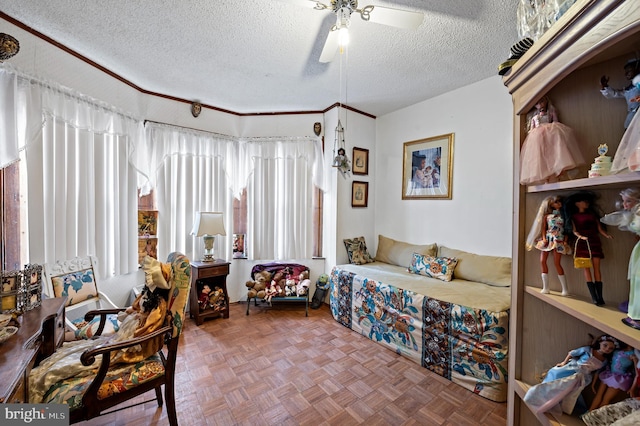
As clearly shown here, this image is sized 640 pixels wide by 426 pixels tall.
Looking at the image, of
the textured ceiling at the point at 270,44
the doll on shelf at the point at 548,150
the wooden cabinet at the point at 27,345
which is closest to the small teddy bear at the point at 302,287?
the wooden cabinet at the point at 27,345

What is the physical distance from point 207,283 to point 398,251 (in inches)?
97.0

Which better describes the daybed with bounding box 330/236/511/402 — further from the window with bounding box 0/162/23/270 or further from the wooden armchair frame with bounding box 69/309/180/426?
the window with bounding box 0/162/23/270

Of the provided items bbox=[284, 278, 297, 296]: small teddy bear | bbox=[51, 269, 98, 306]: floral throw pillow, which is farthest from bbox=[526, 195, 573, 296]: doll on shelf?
bbox=[51, 269, 98, 306]: floral throw pillow

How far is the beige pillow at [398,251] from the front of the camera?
3.04m

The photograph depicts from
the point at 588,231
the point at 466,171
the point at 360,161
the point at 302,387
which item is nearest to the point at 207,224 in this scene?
the point at 302,387

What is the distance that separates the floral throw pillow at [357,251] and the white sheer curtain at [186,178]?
64.7 inches

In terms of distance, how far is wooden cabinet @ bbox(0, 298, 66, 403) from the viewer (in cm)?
98

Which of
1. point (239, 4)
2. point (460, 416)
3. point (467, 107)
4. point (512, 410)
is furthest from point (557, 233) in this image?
→ point (467, 107)

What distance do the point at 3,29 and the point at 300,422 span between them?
11.0 ft

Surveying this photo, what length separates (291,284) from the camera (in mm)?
3314

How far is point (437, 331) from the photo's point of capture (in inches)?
84.7

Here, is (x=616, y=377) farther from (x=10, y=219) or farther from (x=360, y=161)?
(x=10, y=219)

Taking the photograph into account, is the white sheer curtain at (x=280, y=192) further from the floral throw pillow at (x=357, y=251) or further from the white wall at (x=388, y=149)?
the floral throw pillow at (x=357, y=251)

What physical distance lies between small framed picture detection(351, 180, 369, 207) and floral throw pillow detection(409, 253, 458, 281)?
104 centimetres
